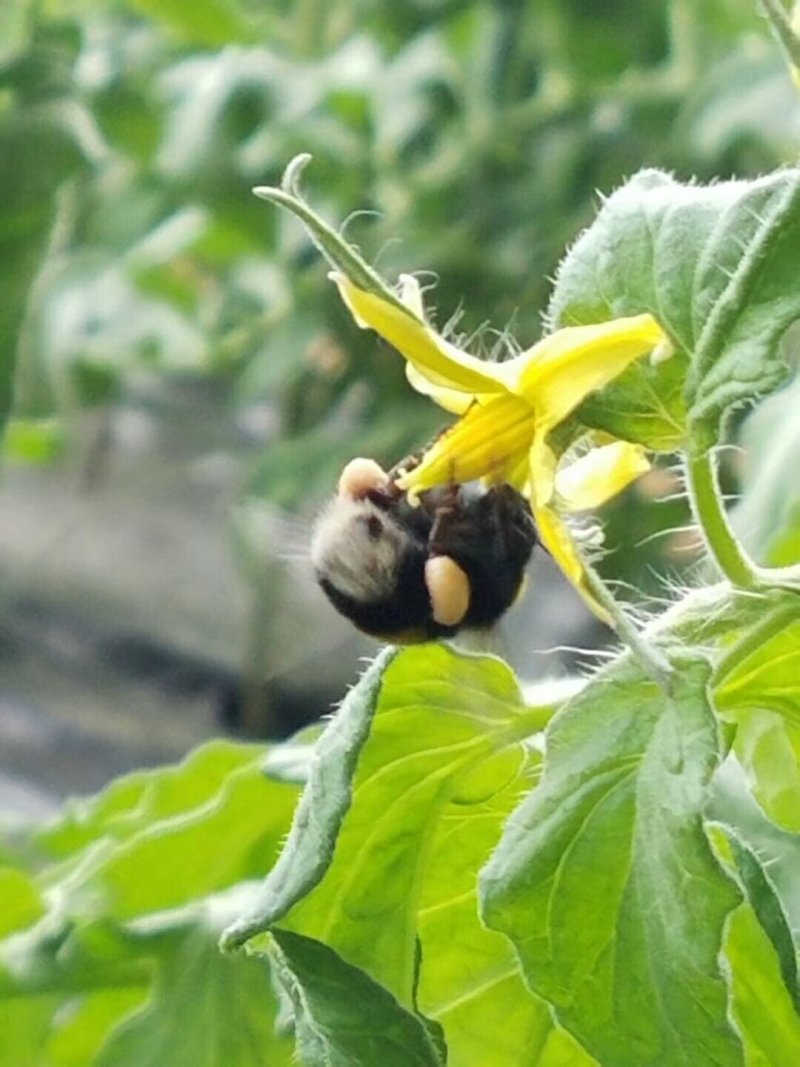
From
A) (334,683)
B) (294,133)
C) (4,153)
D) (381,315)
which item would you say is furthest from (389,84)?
(381,315)

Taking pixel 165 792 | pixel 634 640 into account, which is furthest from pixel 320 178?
pixel 634 640

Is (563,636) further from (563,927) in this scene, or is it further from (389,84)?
(563,927)

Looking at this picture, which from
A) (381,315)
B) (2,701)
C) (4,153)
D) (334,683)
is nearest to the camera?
(381,315)

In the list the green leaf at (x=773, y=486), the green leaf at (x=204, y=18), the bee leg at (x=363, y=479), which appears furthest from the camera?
the green leaf at (x=204, y=18)

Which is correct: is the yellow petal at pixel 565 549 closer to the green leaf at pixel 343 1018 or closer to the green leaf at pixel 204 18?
the green leaf at pixel 343 1018

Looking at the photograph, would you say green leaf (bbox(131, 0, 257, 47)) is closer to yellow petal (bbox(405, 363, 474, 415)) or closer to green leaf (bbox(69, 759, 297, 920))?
green leaf (bbox(69, 759, 297, 920))

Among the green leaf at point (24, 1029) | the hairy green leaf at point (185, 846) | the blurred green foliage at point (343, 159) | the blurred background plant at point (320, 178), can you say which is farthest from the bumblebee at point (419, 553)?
the blurred green foliage at point (343, 159)

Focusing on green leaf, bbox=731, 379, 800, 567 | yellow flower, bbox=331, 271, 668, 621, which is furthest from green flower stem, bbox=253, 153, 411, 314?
green leaf, bbox=731, 379, 800, 567
